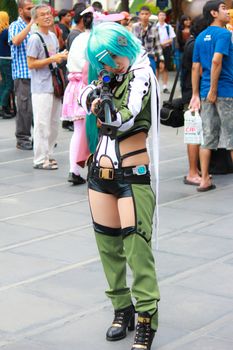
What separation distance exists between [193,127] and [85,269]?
9.87 ft

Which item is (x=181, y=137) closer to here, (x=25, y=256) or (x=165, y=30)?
(x=25, y=256)

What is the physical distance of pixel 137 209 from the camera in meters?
4.45

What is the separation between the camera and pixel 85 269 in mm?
6047

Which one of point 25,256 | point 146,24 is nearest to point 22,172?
point 25,256

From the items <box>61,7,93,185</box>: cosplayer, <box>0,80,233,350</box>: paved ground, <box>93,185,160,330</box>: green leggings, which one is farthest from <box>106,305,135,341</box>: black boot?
<box>61,7,93,185</box>: cosplayer

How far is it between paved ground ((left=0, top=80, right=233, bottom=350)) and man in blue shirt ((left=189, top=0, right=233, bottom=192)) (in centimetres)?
51

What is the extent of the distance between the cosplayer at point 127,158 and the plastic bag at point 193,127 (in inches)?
161

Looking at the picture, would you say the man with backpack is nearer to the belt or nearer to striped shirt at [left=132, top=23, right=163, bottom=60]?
striped shirt at [left=132, top=23, right=163, bottom=60]

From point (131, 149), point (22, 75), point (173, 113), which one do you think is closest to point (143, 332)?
point (131, 149)

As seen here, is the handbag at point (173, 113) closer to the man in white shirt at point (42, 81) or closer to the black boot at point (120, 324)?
the man in white shirt at point (42, 81)

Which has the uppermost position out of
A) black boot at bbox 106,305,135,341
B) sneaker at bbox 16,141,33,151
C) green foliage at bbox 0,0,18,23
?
green foliage at bbox 0,0,18,23

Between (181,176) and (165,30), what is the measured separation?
11.1 metres

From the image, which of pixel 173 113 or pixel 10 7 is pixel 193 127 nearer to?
pixel 173 113

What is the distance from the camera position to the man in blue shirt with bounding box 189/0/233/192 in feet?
27.6
